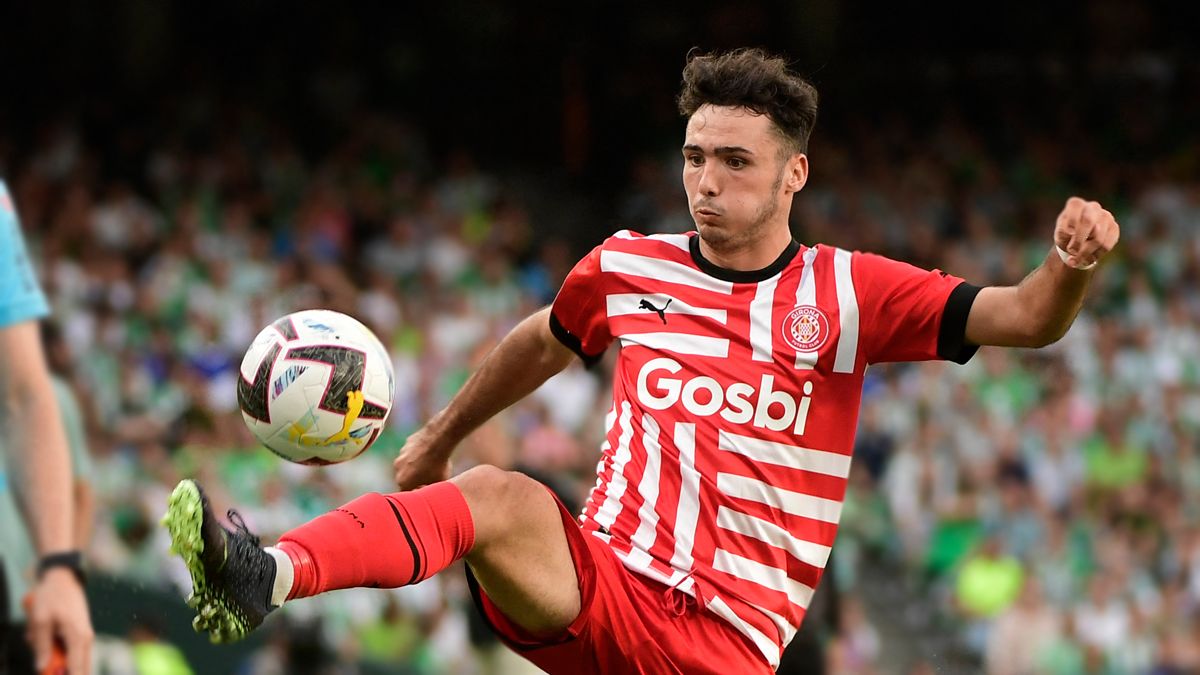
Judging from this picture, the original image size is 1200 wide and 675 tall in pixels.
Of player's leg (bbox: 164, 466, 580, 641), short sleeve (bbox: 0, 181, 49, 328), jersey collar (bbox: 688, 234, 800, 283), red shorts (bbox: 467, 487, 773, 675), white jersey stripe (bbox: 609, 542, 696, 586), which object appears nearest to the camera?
player's leg (bbox: 164, 466, 580, 641)

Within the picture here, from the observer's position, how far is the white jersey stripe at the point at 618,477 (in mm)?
4344

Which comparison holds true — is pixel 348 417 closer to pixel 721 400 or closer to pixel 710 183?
pixel 721 400

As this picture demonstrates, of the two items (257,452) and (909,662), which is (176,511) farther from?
(909,662)

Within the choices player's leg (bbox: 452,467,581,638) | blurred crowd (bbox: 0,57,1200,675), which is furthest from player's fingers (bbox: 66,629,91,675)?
blurred crowd (bbox: 0,57,1200,675)

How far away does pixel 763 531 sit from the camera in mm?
4223

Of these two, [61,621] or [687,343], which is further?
[687,343]

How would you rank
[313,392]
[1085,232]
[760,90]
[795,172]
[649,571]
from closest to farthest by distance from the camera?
[1085,232] < [313,392] < [649,571] < [760,90] < [795,172]

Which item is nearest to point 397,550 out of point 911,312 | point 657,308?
point 657,308

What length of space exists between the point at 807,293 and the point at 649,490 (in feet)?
2.34

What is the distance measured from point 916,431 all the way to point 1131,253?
10.4 feet

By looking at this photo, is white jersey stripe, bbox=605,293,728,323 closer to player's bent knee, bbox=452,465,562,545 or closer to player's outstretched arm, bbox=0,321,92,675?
player's bent knee, bbox=452,465,562,545

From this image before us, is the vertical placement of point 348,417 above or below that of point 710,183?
below

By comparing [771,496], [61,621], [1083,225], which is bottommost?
[61,621]

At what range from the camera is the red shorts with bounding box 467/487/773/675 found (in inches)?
159
